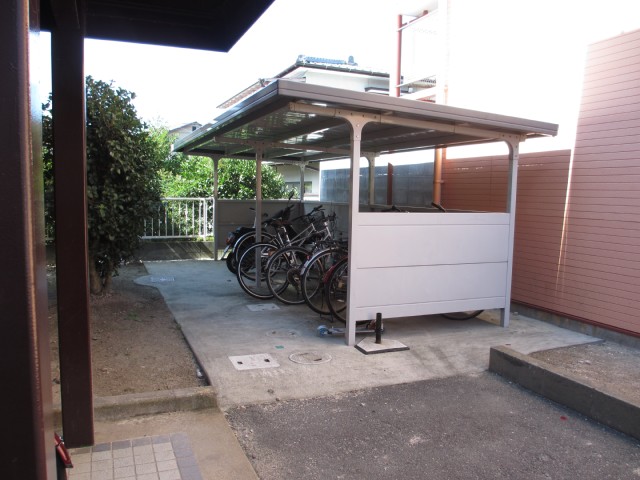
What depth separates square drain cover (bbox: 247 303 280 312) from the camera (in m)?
6.06

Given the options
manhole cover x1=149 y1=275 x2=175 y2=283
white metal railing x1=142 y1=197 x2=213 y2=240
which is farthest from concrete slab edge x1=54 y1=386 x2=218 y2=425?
white metal railing x1=142 y1=197 x2=213 y2=240

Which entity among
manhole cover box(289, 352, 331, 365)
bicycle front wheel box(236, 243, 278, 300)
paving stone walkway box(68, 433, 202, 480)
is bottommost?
manhole cover box(289, 352, 331, 365)

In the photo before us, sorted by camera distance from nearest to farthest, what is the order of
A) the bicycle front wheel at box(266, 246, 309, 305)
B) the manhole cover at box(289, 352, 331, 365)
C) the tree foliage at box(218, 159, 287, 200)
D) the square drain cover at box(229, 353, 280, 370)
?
1. the square drain cover at box(229, 353, 280, 370)
2. the manhole cover at box(289, 352, 331, 365)
3. the bicycle front wheel at box(266, 246, 309, 305)
4. the tree foliage at box(218, 159, 287, 200)

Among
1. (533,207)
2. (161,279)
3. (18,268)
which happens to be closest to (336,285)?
(533,207)

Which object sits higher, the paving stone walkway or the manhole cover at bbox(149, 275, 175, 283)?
the manhole cover at bbox(149, 275, 175, 283)

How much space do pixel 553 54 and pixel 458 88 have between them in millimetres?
1590

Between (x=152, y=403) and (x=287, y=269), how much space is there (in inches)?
127

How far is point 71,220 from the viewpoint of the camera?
259cm

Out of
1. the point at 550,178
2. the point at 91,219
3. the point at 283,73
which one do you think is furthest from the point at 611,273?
the point at 283,73

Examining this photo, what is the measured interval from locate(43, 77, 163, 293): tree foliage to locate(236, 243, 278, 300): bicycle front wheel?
1501 millimetres

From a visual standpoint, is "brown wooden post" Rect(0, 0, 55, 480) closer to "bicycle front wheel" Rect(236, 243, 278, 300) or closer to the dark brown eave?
the dark brown eave

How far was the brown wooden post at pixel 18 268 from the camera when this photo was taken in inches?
28.6

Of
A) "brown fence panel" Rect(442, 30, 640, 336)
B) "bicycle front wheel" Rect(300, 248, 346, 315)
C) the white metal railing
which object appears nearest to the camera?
"brown fence panel" Rect(442, 30, 640, 336)

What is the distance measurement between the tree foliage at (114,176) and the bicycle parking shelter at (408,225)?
3.11 ft
